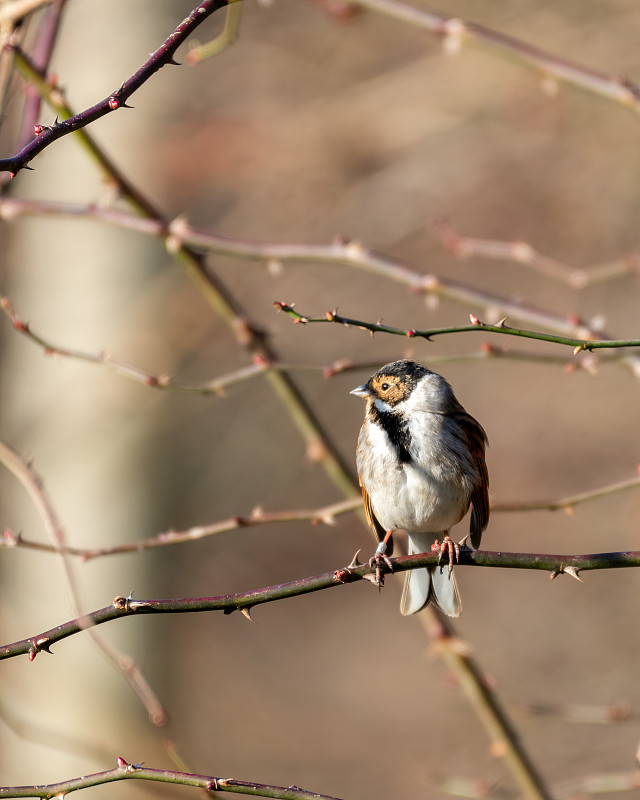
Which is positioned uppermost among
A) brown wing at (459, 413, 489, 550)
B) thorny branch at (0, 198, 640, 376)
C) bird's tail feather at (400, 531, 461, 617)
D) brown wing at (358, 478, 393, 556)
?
thorny branch at (0, 198, 640, 376)

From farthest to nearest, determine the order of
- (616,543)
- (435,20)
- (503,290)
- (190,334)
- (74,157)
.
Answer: (503,290) → (616,543) → (190,334) → (74,157) → (435,20)

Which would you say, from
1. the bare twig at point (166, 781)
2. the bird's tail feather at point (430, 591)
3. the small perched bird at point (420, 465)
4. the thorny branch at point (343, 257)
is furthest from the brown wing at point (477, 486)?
the bare twig at point (166, 781)

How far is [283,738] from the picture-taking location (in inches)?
485

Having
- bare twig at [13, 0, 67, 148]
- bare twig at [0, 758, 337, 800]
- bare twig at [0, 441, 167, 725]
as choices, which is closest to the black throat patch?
bare twig at [0, 441, 167, 725]

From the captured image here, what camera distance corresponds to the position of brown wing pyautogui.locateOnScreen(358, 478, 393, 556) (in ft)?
12.4

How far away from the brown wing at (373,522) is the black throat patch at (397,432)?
0.24m

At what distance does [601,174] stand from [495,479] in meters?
4.79

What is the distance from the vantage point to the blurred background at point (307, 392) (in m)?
7.51

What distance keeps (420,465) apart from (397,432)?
6.2 inches

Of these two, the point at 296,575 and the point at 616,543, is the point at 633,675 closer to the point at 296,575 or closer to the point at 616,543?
the point at 616,543

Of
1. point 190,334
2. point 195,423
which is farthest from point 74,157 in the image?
point 195,423

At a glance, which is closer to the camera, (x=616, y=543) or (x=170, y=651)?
(x=170, y=651)

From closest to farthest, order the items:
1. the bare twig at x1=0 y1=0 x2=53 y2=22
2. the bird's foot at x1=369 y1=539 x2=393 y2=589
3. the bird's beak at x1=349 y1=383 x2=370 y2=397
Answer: the bird's foot at x1=369 y1=539 x2=393 y2=589 < the bare twig at x1=0 y1=0 x2=53 y2=22 < the bird's beak at x1=349 y1=383 x2=370 y2=397

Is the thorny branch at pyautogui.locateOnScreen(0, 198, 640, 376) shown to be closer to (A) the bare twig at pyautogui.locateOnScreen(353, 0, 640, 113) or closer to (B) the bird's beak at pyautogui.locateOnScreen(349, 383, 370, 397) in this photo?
(B) the bird's beak at pyautogui.locateOnScreen(349, 383, 370, 397)
